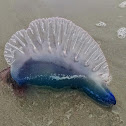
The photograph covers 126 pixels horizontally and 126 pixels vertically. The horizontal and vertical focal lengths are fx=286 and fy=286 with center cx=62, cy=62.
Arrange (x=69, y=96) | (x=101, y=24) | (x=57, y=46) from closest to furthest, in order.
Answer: (x=57, y=46) < (x=69, y=96) < (x=101, y=24)

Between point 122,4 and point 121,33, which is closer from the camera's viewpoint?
point 121,33

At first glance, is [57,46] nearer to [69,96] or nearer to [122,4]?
[69,96]

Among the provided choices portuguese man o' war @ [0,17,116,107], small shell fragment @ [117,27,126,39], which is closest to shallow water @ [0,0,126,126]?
small shell fragment @ [117,27,126,39]

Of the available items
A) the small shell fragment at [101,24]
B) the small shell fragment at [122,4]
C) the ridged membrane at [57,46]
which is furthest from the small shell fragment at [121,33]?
the ridged membrane at [57,46]

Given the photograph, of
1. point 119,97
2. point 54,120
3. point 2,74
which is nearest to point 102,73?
point 119,97

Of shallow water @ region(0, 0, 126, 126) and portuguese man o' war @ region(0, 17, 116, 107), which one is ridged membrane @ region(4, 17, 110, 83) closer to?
portuguese man o' war @ region(0, 17, 116, 107)

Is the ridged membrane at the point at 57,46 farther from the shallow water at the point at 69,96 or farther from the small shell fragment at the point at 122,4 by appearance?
the small shell fragment at the point at 122,4

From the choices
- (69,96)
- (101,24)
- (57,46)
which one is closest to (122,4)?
(101,24)
